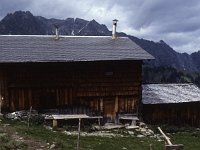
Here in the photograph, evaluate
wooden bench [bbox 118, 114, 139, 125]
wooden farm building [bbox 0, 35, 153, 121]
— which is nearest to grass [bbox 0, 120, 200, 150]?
wooden bench [bbox 118, 114, 139, 125]

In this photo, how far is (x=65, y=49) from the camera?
104 feet

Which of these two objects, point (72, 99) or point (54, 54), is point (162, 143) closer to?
point (72, 99)

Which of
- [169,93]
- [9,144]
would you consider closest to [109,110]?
[169,93]

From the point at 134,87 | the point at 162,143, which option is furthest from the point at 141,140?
the point at 134,87

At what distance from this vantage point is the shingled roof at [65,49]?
2955 centimetres

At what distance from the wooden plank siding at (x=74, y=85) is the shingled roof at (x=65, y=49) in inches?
23.3

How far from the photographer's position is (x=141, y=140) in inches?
1028

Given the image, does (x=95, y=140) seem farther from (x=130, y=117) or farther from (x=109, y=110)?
(x=130, y=117)

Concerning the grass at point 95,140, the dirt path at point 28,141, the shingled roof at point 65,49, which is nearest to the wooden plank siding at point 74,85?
the shingled roof at point 65,49

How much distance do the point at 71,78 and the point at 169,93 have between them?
12250 mm

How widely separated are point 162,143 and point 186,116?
11.9 m

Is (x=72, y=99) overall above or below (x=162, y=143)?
→ above

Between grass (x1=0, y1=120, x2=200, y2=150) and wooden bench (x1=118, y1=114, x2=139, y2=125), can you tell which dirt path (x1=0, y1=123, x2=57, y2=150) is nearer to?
grass (x1=0, y1=120, x2=200, y2=150)

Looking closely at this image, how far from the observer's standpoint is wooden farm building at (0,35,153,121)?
96.4 ft
